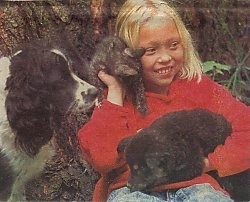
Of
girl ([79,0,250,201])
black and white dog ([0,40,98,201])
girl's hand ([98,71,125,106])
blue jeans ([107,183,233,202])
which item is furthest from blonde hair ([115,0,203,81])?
blue jeans ([107,183,233,202])

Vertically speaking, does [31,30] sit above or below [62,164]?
above

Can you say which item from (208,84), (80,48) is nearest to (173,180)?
(208,84)

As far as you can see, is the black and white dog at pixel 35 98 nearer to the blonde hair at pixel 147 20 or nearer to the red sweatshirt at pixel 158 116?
the red sweatshirt at pixel 158 116

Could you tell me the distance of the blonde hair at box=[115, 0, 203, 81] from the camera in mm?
3875

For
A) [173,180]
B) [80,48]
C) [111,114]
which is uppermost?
[80,48]

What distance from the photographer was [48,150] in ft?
12.8

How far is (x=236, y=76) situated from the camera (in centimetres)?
397

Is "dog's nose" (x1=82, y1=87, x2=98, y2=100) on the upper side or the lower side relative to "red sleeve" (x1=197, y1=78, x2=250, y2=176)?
upper

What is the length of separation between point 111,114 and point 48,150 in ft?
1.09

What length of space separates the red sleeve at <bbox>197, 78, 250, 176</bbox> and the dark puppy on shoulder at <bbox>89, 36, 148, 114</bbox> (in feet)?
1.06

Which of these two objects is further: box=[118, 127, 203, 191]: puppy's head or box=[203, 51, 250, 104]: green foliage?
box=[203, 51, 250, 104]: green foliage

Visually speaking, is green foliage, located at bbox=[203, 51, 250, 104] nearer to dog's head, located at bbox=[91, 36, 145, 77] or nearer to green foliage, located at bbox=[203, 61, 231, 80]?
green foliage, located at bbox=[203, 61, 231, 80]

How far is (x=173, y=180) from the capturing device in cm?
388

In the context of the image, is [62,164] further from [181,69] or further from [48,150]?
[181,69]
